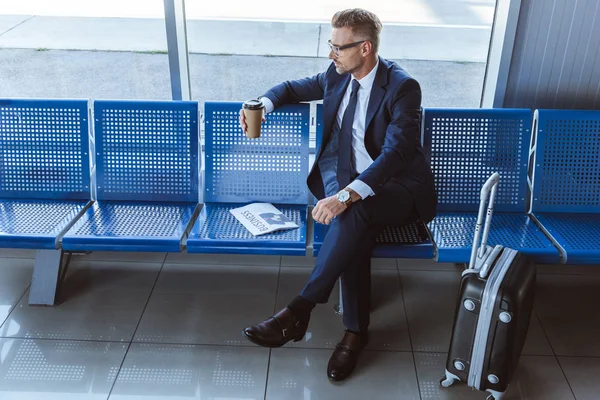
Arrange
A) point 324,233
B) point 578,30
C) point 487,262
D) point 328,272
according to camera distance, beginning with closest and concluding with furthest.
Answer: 1. point 487,262
2. point 328,272
3. point 324,233
4. point 578,30

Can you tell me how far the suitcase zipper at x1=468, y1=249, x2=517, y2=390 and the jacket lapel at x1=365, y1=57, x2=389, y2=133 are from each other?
877 mm

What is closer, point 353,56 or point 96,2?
point 353,56

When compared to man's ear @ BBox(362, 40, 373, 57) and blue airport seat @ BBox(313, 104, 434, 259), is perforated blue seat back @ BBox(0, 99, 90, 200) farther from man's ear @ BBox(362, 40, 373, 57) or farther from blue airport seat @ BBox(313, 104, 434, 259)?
man's ear @ BBox(362, 40, 373, 57)

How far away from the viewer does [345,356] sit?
2.79 m

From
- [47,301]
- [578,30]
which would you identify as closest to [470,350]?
[578,30]

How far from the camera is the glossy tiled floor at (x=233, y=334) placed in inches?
106

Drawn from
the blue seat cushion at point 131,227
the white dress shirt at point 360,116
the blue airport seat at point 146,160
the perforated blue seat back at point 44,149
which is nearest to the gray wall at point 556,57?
the white dress shirt at point 360,116

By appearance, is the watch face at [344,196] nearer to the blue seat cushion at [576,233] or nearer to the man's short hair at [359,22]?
the man's short hair at [359,22]

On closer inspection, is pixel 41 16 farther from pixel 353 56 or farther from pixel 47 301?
pixel 353 56

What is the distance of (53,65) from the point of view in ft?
12.8

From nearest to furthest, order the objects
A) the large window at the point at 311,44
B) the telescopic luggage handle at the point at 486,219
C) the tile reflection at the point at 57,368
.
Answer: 1. the telescopic luggage handle at the point at 486,219
2. the tile reflection at the point at 57,368
3. the large window at the point at 311,44

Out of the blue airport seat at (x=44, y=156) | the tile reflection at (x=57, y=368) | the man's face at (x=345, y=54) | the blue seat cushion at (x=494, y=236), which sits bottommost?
the tile reflection at (x=57, y=368)

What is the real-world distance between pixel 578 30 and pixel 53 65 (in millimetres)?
3092

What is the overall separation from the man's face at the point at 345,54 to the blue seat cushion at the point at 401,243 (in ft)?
2.61
